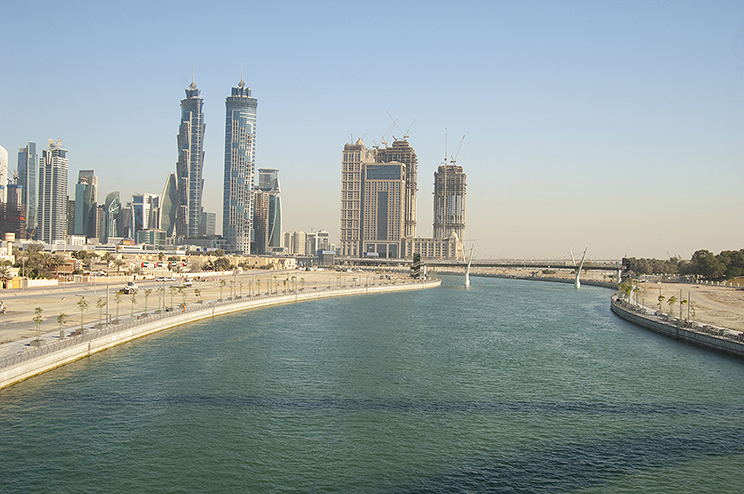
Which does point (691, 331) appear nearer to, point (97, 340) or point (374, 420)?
point (374, 420)

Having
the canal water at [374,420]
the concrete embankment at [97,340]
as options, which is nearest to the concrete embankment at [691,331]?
the canal water at [374,420]

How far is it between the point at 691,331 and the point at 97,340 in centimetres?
6148

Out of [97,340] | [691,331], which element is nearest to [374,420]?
[97,340]

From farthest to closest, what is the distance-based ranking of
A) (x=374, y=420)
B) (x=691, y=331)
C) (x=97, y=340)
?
(x=691, y=331) < (x=97, y=340) < (x=374, y=420)

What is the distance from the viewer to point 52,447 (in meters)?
26.3

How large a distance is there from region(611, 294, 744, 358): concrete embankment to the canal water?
6.80ft

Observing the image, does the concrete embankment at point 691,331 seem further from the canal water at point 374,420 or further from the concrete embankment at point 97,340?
the concrete embankment at point 97,340

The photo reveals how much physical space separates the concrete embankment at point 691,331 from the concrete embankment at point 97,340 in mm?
58877

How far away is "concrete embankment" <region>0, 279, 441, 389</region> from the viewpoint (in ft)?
120

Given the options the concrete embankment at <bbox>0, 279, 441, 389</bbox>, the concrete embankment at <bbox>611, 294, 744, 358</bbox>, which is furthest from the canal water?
the concrete embankment at <bbox>611, 294, 744, 358</bbox>

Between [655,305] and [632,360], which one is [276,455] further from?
[655,305]

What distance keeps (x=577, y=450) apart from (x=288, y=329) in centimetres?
4359

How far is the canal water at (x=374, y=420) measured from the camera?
24062mm

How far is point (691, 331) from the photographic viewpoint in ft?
200
